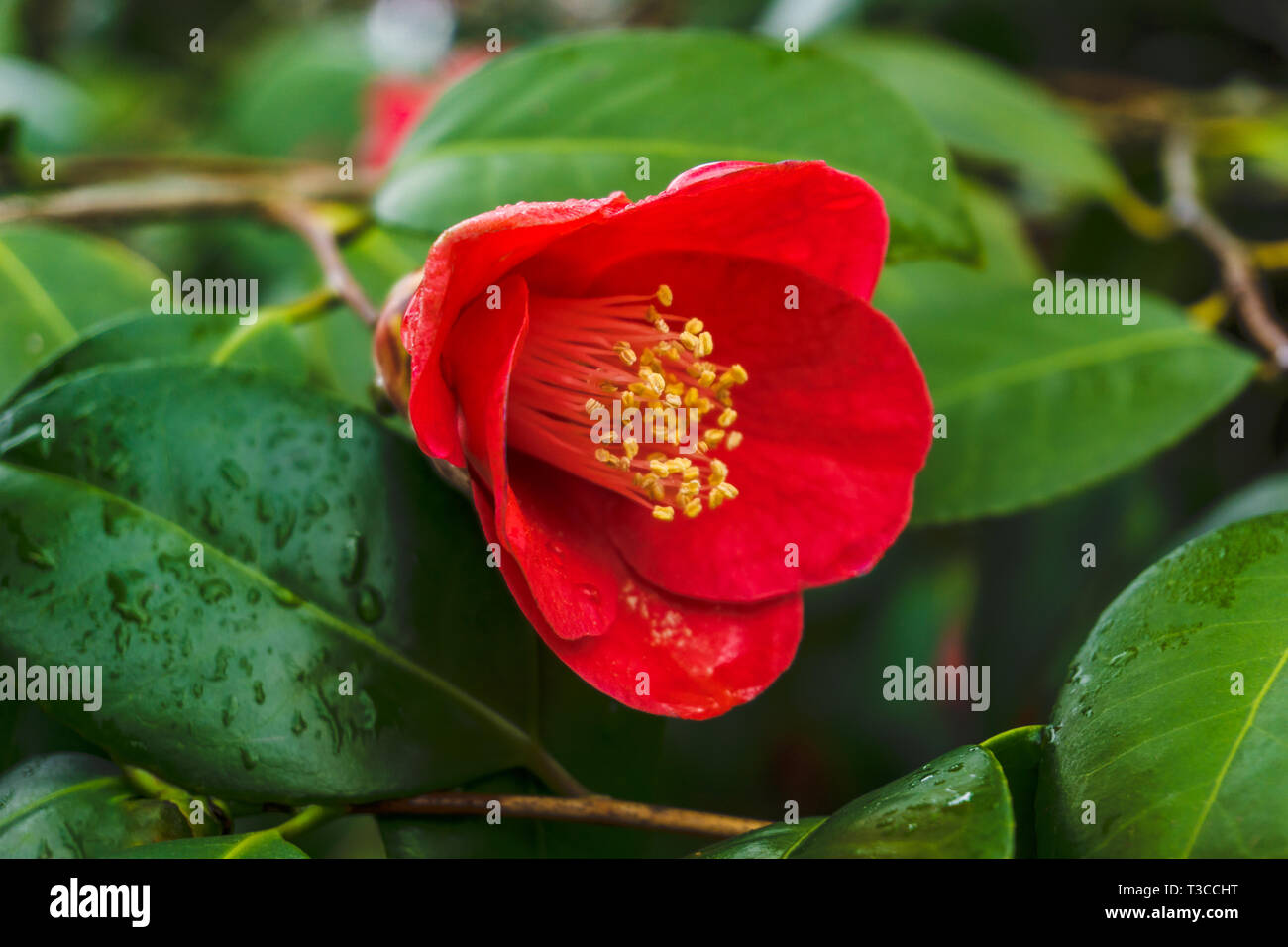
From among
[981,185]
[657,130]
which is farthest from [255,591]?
[981,185]

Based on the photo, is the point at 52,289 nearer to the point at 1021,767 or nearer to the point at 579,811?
the point at 579,811

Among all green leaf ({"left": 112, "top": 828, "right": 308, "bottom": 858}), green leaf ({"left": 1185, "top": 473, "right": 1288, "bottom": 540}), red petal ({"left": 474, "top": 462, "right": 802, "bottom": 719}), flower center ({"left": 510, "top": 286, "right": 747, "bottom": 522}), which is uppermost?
flower center ({"left": 510, "top": 286, "right": 747, "bottom": 522})

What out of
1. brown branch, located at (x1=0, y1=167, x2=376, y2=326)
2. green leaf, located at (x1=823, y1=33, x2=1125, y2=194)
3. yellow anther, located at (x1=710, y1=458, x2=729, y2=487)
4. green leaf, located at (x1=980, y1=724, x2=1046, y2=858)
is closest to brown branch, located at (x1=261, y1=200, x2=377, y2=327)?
brown branch, located at (x1=0, y1=167, x2=376, y2=326)

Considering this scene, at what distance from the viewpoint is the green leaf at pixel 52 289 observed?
92 cm

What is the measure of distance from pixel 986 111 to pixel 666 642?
809 millimetres

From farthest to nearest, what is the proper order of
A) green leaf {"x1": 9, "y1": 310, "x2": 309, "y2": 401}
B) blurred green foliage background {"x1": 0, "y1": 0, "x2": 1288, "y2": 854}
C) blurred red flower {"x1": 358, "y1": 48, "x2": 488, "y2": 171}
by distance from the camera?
blurred red flower {"x1": 358, "y1": 48, "x2": 488, "y2": 171}
blurred green foliage background {"x1": 0, "y1": 0, "x2": 1288, "y2": 854}
green leaf {"x1": 9, "y1": 310, "x2": 309, "y2": 401}

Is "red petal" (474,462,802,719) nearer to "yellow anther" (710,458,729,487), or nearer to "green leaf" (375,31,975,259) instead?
"yellow anther" (710,458,729,487)

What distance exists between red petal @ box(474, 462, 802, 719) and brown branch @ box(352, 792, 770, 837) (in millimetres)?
72

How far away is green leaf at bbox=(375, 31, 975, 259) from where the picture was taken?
2.52 ft

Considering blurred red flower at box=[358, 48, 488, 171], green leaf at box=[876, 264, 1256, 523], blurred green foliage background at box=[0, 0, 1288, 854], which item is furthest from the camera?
blurred red flower at box=[358, 48, 488, 171]

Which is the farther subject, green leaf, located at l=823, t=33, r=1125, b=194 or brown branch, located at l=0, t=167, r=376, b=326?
green leaf, located at l=823, t=33, r=1125, b=194

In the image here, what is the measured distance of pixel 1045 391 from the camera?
3.11 ft
